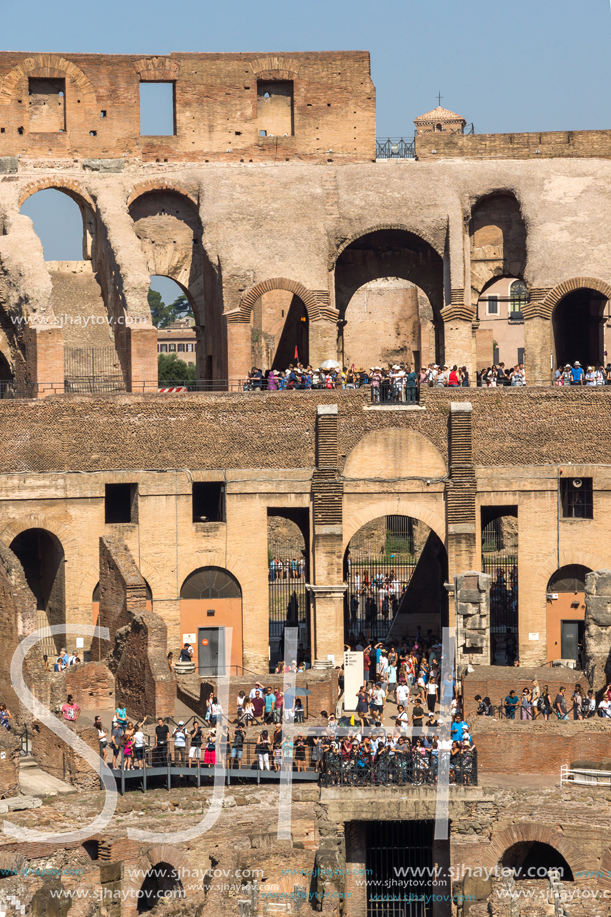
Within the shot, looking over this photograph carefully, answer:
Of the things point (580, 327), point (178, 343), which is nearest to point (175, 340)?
point (178, 343)

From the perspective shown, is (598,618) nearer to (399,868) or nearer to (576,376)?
(576,376)

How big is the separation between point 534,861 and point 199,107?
970 inches

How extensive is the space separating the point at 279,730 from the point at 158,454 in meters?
9.62

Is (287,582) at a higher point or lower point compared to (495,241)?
lower

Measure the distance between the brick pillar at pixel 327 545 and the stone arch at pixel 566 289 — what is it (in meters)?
7.11

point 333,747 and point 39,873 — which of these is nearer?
point 39,873

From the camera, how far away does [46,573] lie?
37.8 metres

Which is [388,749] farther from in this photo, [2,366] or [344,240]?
[2,366]

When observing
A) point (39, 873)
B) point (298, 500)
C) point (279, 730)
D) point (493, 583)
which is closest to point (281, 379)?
point (298, 500)

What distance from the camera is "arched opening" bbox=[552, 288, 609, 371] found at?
4678 centimetres

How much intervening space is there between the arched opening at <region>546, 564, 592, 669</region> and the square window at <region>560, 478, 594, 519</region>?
1237mm

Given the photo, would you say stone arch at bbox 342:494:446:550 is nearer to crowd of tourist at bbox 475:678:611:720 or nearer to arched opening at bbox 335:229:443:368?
crowd of tourist at bbox 475:678:611:720

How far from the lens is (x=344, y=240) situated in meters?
41.4

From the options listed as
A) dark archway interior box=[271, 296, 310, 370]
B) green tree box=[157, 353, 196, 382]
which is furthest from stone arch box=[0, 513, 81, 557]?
green tree box=[157, 353, 196, 382]
